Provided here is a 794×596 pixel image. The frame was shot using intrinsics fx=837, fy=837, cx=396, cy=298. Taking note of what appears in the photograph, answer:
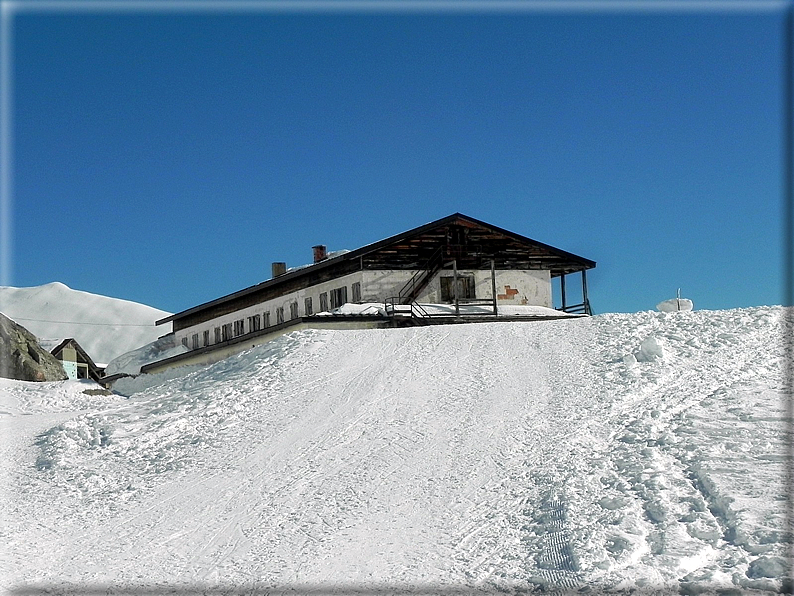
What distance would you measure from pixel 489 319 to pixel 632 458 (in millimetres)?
18326

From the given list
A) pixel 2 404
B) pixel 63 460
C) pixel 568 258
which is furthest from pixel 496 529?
pixel 568 258

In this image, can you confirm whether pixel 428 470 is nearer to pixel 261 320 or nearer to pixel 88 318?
pixel 261 320

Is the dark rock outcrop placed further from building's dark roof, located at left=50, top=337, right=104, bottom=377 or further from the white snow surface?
building's dark roof, located at left=50, top=337, right=104, bottom=377

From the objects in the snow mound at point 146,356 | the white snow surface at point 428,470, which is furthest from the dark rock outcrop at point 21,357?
the snow mound at point 146,356

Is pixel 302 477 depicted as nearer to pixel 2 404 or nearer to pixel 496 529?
pixel 496 529

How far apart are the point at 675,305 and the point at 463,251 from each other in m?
8.95

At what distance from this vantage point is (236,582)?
9.68 metres

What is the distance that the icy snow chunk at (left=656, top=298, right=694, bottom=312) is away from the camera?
28.8 m

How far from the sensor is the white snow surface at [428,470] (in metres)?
9.92

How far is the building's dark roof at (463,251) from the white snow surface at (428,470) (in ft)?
39.7

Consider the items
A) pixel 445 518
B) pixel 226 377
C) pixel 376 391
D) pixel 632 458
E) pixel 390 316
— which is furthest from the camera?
pixel 390 316

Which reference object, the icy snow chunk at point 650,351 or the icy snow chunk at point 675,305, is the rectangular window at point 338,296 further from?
the icy snow chunk at point 650,351

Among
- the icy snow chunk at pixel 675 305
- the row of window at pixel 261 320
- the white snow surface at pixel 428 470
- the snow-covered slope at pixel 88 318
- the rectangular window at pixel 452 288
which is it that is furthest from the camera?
the snow-covered slope at pixel 88 318

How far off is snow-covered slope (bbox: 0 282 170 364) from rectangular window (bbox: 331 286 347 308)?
270ft
